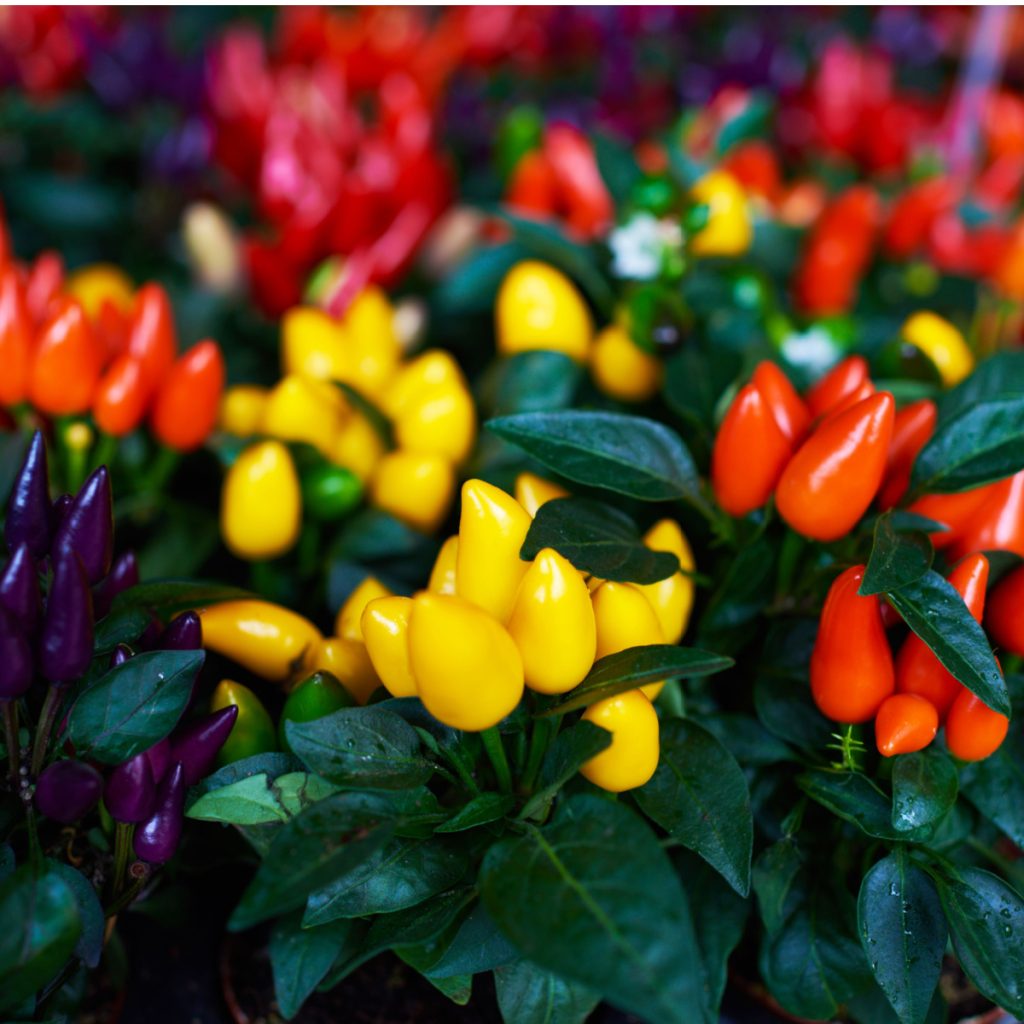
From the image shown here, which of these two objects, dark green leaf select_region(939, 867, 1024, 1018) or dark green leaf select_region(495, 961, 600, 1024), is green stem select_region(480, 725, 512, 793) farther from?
dark green leaf select_region(939, 867, 1024, 1018)

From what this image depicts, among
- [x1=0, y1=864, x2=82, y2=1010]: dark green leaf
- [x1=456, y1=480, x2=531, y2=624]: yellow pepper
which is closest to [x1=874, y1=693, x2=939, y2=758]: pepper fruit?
[x1=456, y1=480, x2=531, y2=624]: yellow pepper

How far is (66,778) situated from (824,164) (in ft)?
4.69

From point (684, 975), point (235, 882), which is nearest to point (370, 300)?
point (235, 882)

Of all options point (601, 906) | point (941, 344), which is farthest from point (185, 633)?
point (941, 344)

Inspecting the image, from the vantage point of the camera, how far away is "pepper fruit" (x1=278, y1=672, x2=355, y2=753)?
0.61m

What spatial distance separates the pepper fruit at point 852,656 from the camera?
0.60 m

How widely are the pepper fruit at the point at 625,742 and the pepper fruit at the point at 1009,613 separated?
26 cm

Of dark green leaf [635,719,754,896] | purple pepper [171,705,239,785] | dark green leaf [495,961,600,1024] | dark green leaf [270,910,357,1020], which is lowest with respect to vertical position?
dark green leaf [495,961,600,1024]

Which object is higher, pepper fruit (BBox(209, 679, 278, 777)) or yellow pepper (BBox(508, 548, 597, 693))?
yellow pepper (BBox(508, 548, 597, 693))

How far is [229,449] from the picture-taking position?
0.86m

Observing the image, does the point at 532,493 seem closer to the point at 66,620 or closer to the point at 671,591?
the point at 671,591

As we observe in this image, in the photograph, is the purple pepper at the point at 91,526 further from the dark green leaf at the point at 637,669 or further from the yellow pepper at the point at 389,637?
the dark green leaf at the point at 637,669

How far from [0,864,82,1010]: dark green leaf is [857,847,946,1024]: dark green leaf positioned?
0.41m

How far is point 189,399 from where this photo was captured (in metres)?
0.84
